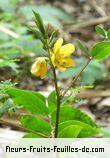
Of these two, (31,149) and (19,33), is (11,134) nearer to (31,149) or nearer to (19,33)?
(31,149)

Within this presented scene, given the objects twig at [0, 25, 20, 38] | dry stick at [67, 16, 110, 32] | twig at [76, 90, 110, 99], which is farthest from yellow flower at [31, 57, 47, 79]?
dry stick at [67, 16, 110, 32]

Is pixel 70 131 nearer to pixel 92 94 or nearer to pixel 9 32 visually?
pixel 92 94

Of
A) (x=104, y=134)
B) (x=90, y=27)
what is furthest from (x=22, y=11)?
(x=104, y=134)

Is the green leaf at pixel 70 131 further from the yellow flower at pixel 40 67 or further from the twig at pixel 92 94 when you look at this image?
the twig at pixel 92 94

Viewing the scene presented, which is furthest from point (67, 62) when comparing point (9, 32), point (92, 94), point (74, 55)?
point (74, 55)

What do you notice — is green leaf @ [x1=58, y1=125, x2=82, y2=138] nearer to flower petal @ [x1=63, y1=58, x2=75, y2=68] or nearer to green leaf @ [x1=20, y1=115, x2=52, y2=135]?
green leaf @ [x1=20, y1=115, x2=52, y2=135]

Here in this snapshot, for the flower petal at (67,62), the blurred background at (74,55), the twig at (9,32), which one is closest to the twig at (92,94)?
the blurred background at (74,55)
